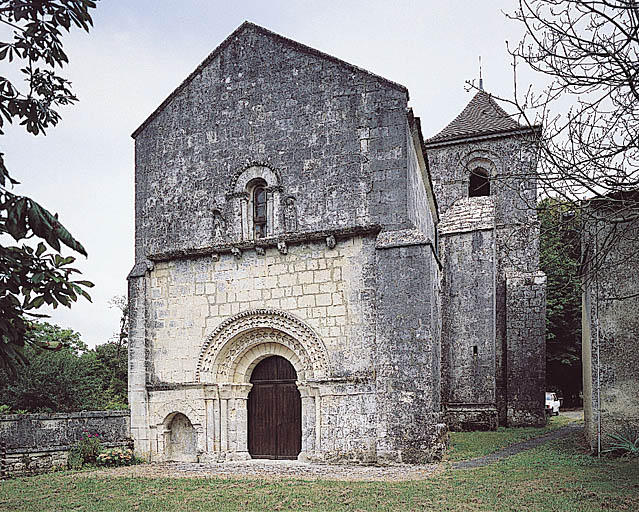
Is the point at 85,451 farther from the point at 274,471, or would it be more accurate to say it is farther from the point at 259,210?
the point at 259,210

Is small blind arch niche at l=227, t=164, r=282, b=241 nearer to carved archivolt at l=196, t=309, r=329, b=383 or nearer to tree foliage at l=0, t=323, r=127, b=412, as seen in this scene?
carved archivolt at l=196, t=309, r=329, b=383

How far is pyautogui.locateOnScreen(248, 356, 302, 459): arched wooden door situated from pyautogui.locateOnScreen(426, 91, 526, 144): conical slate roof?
1237 cm

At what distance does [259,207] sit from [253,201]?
0.20m

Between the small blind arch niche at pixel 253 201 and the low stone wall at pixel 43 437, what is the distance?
16.4 feet

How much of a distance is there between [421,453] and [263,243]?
17.3 ft

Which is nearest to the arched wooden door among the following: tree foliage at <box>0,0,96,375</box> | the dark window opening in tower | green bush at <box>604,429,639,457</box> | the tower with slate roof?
the dark window opening in tower

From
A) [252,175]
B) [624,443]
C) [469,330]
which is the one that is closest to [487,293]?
[469,330]

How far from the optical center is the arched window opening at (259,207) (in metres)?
14.1

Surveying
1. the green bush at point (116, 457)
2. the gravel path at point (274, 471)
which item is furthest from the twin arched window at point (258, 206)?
the green bush at point (116, 457)

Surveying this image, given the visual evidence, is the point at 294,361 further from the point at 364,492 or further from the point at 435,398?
the point at 364,492

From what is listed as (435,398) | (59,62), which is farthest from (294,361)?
(59,62)

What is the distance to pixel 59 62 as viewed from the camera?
4.68m

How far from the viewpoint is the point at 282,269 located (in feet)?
44.3

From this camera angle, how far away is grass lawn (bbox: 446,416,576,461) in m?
13.6
